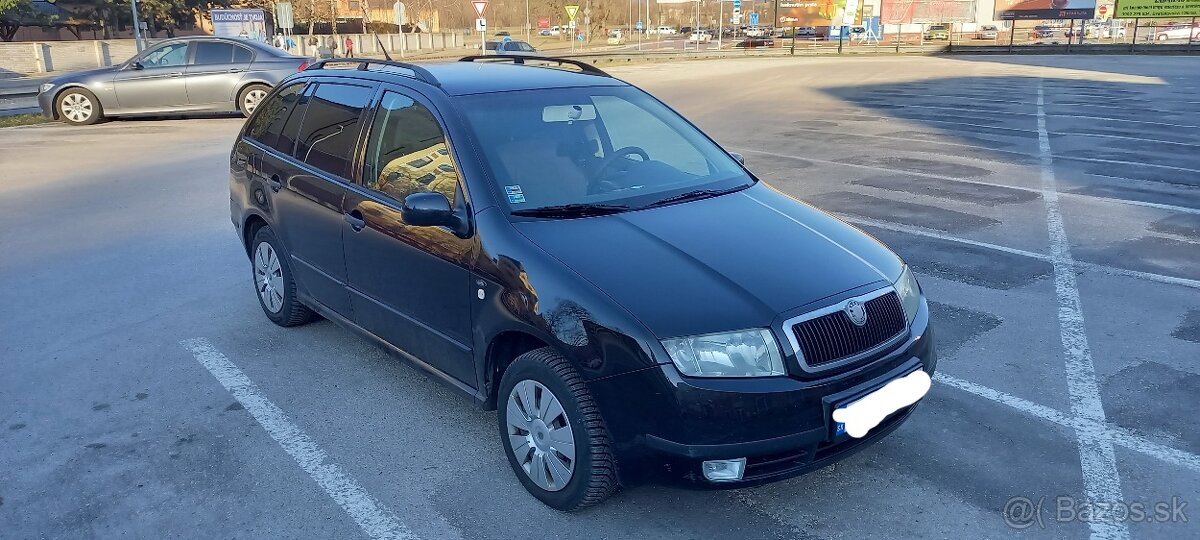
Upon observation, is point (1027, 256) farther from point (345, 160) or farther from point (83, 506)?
point (83, 506)

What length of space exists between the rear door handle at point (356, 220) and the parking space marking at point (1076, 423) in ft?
10.2

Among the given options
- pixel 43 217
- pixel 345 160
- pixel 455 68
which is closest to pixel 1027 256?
pixel 455 68

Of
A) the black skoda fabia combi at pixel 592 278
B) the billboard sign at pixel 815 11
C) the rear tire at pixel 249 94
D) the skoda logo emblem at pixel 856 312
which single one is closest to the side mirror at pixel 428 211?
the black skoda fabia combi at pixel 592 278

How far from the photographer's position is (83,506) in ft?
11.8

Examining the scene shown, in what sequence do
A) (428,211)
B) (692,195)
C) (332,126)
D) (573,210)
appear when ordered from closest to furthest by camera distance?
1. (428,211)
2. (573,210)
3. (692,195)
4. (332,126)

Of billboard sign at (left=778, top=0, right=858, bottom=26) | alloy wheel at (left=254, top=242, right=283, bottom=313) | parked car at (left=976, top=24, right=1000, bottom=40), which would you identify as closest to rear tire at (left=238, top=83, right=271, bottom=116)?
alloy wheel at (left=254, top=242, right=283, bottom=313)

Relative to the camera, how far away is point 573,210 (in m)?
3.85

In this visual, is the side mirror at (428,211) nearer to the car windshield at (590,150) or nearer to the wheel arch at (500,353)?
the car windshield at (590,150)

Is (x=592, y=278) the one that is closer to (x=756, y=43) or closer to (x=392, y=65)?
(x=392, y=65)

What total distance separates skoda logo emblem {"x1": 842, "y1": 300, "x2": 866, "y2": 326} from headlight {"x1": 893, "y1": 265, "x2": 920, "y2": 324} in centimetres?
33

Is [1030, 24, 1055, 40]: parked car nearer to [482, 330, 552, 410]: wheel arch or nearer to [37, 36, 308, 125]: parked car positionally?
[37, 36, 308, 125]: parked car

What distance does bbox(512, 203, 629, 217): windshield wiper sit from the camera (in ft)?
12.4

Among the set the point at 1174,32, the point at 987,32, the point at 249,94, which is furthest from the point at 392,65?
the point at 987,32

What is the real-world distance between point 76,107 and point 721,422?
1685cm
